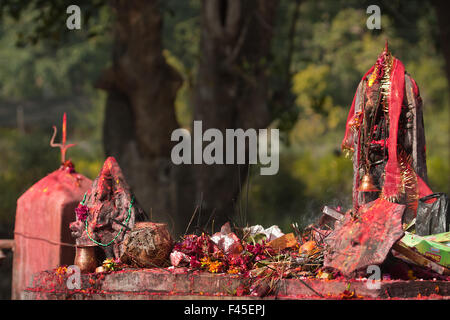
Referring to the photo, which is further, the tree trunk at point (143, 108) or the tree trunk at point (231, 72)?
the tree trunk at point (231, 72)

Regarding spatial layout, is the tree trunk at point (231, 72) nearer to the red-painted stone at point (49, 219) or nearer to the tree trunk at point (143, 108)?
the tree trunk at point (143, 108)

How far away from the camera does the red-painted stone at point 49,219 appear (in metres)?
5.65

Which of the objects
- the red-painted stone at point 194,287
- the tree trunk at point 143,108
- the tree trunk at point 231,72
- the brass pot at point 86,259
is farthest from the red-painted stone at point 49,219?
the tree trunk at point 231,72

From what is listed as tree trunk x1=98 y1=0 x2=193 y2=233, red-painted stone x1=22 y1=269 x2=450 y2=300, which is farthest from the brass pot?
tree trunk x1=98 y1=0 x2=193 y2=233

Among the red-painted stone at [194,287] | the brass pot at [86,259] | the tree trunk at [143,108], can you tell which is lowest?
the red-painted stone at [194,287]

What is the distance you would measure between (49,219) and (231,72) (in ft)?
17.1

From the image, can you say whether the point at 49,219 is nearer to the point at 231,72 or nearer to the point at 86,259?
the point at 86,259

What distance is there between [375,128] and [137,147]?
601 centimetres

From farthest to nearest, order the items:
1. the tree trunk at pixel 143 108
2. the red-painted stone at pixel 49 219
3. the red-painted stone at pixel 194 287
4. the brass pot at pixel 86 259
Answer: the tree trunk at pixel 143 108 → the red-painted stone at pixel 49 219 → the brass pot at pixel 86 259 → the red-painted stone at pixel 194 287

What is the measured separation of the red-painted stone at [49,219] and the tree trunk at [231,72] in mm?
4478

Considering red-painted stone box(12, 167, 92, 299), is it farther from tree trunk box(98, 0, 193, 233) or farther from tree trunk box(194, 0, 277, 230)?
tree trunk box(194, 0, 277, 230)

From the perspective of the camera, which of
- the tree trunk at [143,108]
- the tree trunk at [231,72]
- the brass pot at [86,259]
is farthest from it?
the tree trunk at [231,72]

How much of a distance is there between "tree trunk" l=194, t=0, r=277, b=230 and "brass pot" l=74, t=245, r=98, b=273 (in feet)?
17.1

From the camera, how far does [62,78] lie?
30375mm
